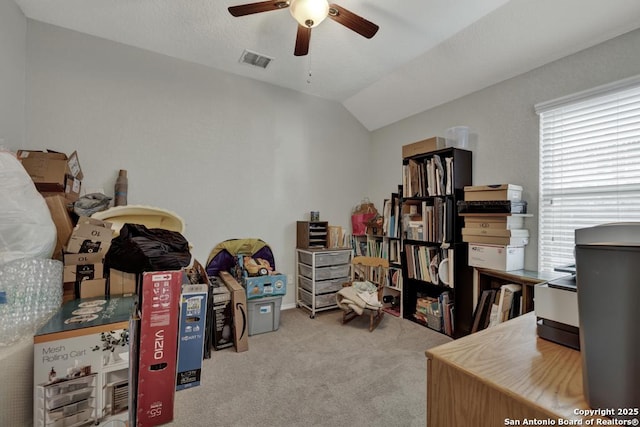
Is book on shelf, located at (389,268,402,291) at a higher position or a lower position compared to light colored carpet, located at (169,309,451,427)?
higher

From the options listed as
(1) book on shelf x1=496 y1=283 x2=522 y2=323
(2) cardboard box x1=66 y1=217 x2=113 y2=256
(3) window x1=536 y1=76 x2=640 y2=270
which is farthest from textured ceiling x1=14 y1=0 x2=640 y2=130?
(1) book on shelf x1=496 y1=283 x2=522 y2=323

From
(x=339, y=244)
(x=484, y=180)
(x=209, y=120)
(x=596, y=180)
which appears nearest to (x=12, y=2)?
(x=209, y=120)

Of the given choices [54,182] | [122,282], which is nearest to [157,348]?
[122,282]

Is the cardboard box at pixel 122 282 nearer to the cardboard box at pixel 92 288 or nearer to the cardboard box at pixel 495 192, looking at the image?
the cardboard box at pixel 92 288

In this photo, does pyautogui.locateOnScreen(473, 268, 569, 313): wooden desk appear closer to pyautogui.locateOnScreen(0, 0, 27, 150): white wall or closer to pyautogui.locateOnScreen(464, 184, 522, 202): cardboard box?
pyautogui.locateOnScreen(464, 184, 522, 202): cardboard box

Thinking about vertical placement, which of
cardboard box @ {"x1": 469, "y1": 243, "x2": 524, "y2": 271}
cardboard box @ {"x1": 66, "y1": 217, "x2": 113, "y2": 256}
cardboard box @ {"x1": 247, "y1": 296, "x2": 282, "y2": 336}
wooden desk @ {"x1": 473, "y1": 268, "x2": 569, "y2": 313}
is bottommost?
cardboard box @ {"x1": 247, "y1": 296, "x2": 282, "y2": 336}

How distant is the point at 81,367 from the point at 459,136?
3349mm

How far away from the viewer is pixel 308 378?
78.7 inches

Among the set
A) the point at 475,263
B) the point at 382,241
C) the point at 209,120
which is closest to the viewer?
the point at 475,263

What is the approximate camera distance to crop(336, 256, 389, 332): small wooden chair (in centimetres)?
279

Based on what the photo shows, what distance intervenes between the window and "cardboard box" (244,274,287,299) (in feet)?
7.60

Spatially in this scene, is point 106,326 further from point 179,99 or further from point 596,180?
point 596,180

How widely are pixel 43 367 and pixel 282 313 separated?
2228mm

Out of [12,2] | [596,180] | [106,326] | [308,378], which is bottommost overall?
[308,378]
